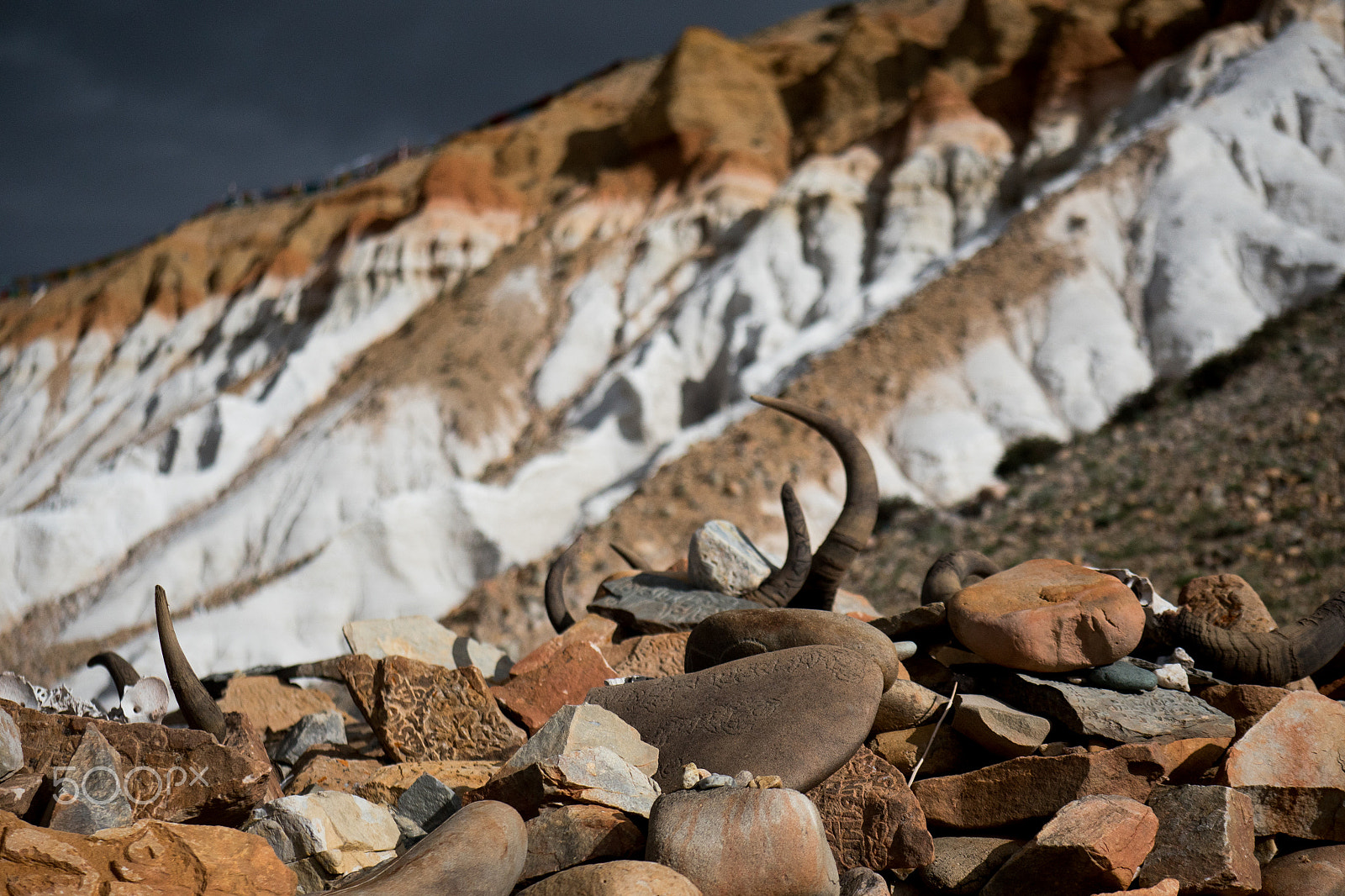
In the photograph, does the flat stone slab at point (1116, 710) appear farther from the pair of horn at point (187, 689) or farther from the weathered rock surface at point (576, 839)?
the pair of horn at point (187, 689)

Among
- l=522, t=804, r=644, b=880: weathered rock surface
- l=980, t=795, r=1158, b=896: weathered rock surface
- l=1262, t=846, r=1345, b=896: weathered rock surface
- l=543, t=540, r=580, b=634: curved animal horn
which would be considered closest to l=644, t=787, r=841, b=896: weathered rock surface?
l=522, t=804, r=644, b=880: weathered rock surface

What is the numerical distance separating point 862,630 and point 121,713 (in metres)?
3.44

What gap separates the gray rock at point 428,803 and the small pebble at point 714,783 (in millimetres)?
854

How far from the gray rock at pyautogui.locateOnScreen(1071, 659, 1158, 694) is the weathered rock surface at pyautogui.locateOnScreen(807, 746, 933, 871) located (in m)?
1.10

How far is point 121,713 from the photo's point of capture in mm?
4223

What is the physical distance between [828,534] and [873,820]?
1916 mm

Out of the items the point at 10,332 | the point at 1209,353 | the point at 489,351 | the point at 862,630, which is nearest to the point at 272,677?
the point at 862,630

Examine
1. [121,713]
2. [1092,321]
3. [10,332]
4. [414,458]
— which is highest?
[10,332]

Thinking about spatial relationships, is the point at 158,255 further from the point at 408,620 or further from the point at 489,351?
the point at 408,620

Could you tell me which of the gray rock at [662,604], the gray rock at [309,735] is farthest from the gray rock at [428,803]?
the gray rock at [662,604]

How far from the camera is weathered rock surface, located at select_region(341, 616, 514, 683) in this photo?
4867 mm

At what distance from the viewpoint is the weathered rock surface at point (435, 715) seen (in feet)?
12.2

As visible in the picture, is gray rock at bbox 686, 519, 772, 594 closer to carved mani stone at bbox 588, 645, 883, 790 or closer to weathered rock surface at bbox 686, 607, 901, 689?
weathered rock surface at bbox 686, 607, 901, 689

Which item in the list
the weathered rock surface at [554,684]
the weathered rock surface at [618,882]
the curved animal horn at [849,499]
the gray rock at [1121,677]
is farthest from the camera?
the curved animal horn at [849,499]
